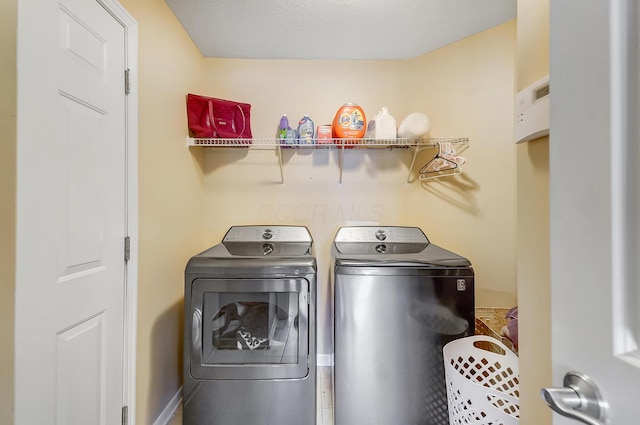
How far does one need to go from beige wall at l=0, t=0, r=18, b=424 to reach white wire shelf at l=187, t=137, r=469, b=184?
1135 millimetres

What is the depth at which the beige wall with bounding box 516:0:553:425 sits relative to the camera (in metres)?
0.77

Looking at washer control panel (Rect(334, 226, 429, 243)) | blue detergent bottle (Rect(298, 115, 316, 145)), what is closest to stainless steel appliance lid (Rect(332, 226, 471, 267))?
washer control panel (Rect(334, 226, 429, 243))

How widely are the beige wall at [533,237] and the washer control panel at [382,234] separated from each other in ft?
3.85

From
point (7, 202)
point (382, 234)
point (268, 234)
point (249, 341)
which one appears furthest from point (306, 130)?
point (7, 202)

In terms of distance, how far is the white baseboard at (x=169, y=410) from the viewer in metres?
1.62

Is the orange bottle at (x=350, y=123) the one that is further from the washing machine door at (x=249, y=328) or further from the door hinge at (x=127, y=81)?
the door hinge at (x=127, y=81)

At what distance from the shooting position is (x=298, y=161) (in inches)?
89.4

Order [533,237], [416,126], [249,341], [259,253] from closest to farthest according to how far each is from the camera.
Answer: [533,237]
[249,341]
[259,253]
[416,126]

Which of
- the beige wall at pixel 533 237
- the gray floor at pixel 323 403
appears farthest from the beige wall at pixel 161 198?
the beige wall at pixel 533 237

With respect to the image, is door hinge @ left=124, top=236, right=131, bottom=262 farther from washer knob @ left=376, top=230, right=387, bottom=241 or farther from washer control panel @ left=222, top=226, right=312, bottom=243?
washer knob @ left=376, top=230, right=387, bottom=241

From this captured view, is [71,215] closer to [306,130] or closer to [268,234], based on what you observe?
[268,234]

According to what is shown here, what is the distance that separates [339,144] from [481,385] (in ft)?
5.28

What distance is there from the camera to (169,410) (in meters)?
1.71

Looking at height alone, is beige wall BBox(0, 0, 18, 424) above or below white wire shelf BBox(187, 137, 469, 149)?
below
